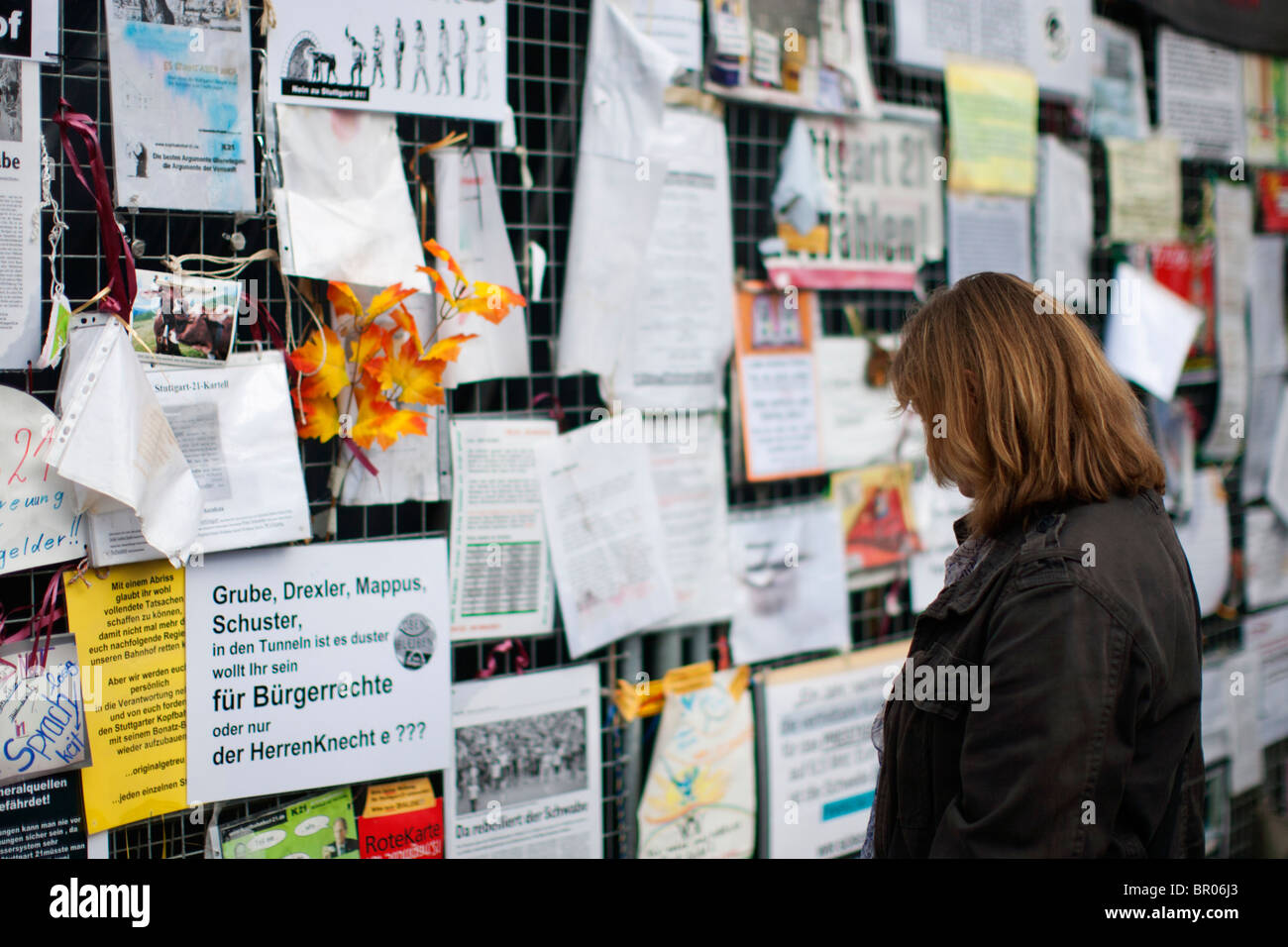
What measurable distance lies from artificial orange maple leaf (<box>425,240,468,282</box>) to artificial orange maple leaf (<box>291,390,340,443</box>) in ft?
0.92

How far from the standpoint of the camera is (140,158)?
137 centimetres

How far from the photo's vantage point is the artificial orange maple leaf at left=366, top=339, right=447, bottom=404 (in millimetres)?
1539

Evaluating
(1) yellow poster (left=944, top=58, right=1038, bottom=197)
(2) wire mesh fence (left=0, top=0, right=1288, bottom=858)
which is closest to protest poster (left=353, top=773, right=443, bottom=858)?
(2) wire mesh fence (left=0, top=0, right=1288, bottom=858)

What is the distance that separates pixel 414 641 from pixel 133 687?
1.36 ft

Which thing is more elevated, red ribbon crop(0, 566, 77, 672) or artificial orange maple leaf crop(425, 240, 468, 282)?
artificial orange maple leaf crop(425, 240, 468, 282)

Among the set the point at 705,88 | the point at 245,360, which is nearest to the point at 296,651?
the point at 245,360

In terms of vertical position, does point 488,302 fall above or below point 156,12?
below

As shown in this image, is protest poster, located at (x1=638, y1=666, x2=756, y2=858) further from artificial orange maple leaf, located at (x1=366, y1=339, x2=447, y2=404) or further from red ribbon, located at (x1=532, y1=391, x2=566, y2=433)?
artificial orange maple leaf, located at (x1=366, y1=339, x2=447, y2=404)

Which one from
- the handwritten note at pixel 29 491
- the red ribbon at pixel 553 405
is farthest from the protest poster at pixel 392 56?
the handwritten note at pixel 29 491

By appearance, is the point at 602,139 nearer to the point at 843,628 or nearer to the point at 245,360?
the point at 245,360

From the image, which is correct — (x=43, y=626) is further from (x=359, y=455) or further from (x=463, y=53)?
(x=463, y=53)

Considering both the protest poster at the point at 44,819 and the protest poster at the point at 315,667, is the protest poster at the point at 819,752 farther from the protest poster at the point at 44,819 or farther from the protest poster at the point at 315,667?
the protest poster at the point at 44,819

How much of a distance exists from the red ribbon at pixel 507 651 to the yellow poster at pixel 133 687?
0.50 m

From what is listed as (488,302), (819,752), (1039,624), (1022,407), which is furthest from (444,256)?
(819,752)
